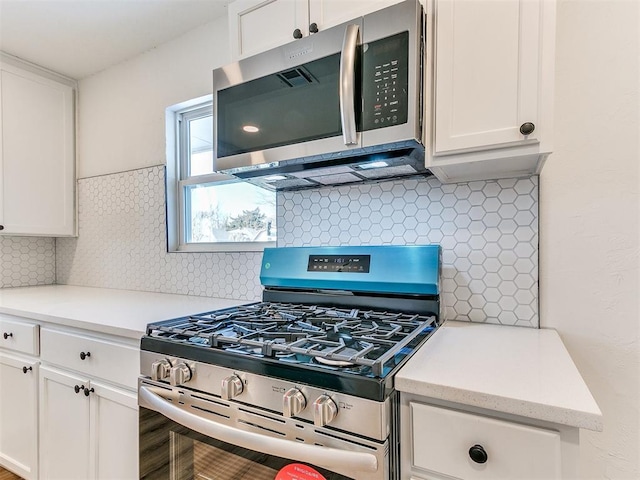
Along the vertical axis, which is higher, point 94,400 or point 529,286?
point 529,286

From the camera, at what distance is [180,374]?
3.39ft

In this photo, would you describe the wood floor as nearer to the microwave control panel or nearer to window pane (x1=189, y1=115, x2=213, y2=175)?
window pane (x1=189, y1=115, x2=213, y2=175)

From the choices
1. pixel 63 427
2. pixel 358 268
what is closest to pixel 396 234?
pixel 358 268

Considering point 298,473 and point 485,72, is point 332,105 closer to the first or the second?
point 485,72

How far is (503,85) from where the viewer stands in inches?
Result: 39.6

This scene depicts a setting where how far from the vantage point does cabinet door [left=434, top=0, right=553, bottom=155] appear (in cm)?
97

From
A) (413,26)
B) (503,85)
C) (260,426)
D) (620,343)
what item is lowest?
(260,426)

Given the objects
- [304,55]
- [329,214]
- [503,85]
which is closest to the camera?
[503,85]

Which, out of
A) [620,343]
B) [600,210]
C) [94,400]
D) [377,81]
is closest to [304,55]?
[377,81]

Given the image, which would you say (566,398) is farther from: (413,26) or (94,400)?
(94,400)

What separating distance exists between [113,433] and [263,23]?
1689 millimetres

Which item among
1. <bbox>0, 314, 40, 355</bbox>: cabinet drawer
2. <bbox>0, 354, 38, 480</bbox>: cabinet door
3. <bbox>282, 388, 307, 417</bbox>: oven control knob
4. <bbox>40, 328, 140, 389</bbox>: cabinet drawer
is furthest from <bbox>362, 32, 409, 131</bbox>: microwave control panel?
<bbox>0, 354, 38, 480</bbox>: cabinet door

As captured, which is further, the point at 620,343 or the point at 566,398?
the point at 620,343

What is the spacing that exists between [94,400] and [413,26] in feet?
5.84
